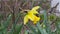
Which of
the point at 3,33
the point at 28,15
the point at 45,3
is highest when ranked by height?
the point at 28,15

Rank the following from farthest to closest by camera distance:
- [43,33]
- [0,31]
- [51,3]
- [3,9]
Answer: [51,3] < [3,9] < [0,31] < [43,33]

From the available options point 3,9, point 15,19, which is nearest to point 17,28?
point 15,19

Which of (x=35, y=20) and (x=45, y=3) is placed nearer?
(x=35, y=20)

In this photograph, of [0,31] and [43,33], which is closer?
[43,33]

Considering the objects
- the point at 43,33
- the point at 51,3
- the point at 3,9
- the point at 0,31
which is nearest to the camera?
the point at 43,33

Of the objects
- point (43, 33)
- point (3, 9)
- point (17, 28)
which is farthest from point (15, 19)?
point (3, 9)

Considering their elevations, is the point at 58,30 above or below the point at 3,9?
above

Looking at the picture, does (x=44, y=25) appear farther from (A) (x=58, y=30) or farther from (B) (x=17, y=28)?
(B) (x=17, y=28)

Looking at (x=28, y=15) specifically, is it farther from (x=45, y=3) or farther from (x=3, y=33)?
(x=45, y=3)

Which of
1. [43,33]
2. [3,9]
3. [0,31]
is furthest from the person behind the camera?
[3,9]
